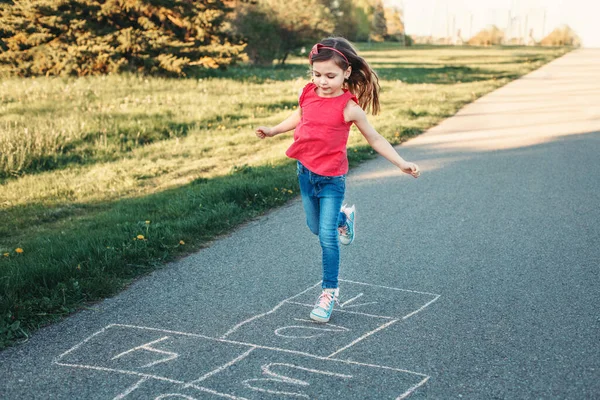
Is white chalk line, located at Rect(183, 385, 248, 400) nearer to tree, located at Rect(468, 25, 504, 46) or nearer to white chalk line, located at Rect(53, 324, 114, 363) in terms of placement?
white chalk line, located at Rect(53, 324, 114, 363)

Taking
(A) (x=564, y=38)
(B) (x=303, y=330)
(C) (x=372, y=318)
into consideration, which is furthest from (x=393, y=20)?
(B) (x=303, y=330)

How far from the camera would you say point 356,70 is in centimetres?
415

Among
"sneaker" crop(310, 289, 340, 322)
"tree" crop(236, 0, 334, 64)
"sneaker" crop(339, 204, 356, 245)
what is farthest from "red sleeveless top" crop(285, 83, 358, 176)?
"tree" crop(236, 0, 334, 64)

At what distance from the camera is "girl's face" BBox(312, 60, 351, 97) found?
394 centimetres

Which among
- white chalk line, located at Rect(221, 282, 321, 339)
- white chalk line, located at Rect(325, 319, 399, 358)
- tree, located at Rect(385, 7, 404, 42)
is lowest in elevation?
white chalk line, located at Rect(325, 319, 399, 358)

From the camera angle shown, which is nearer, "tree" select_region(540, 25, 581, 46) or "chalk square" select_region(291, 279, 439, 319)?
"chalk square" select_region(291, 279, 439, 319)

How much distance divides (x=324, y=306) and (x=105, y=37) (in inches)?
614

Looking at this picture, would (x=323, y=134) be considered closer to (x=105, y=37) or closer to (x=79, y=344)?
(x=79, y=344)

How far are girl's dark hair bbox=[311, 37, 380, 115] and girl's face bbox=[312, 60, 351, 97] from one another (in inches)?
1.0

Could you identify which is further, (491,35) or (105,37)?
(491,35)

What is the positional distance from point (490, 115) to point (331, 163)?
1072cm

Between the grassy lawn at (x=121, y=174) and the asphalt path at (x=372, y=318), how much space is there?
288 mm

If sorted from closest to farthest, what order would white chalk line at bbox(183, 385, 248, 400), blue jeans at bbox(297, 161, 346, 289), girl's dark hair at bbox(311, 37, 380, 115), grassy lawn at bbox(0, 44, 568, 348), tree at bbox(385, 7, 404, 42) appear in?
white chalk line at bbox(183, 385, 248, 400) < girl's dark hair at bbox(311, 37, 380, 115) < blue jeans at bbox(297, 161, 346, 289) < grassy lawn at bbox(0, 44, 568, 348) < tree at bbox(385, 7, 404, 42)

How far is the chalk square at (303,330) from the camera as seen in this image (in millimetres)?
3656
